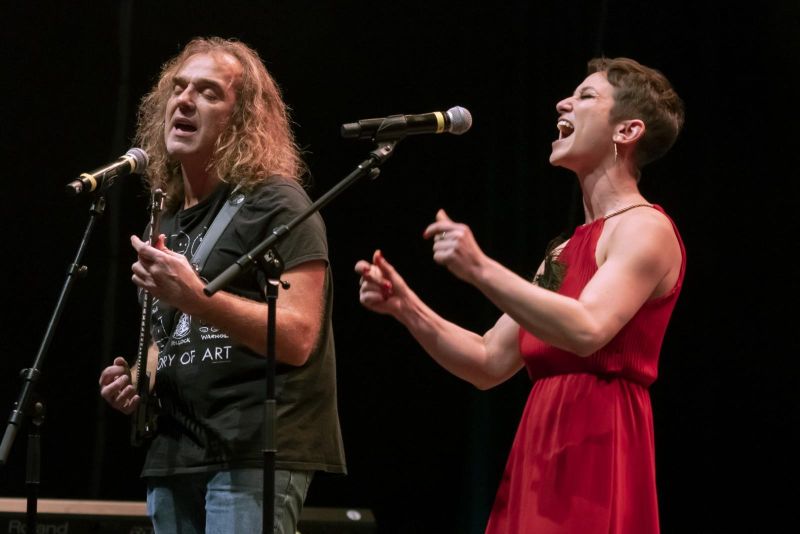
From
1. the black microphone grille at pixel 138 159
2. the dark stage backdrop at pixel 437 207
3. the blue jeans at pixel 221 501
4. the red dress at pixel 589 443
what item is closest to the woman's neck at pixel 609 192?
the red dress at pixel 589 443

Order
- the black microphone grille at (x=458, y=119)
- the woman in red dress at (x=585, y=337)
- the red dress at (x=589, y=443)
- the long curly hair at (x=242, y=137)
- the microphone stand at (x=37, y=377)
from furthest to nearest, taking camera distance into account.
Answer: the long curly hair at (x=242, y=137) → the microphone stand at (x=37, y=377) → the black microphone grille at (x=458, y=119) → the red dress at (x=589, y=443) → the woman in red dress at (x=585, y=337)

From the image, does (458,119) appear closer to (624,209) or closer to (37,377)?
(624,209)

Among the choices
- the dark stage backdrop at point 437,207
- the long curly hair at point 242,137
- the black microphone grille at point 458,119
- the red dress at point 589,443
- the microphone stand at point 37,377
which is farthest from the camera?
the dark stage backdrop at point 437,207

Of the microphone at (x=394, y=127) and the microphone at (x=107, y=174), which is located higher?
the microphone at (x=394, y=127)

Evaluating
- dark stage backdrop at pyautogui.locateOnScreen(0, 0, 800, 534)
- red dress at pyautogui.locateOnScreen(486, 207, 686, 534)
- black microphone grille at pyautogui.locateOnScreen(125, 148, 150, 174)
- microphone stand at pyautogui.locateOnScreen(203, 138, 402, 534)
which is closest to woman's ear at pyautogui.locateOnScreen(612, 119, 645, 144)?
red dress at pyautogui.locateOnScreen(486, 207, 686, 534)

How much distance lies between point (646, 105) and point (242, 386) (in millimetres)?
1136

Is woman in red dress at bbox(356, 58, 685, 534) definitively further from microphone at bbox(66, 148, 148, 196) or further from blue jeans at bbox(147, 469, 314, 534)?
microphone at bbox(66, 148, 148, 196)

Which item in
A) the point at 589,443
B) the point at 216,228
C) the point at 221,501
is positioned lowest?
the point at 221,501

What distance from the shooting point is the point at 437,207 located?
438 centimetres

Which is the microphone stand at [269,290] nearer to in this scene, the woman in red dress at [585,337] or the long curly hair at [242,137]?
the woman in red dress at [585,337]

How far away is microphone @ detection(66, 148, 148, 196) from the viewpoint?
2352 millimetres

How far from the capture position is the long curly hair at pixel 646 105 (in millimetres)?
2447

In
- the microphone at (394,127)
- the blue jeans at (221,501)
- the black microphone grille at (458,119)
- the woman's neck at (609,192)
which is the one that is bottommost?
the blue jeans at (221,501)

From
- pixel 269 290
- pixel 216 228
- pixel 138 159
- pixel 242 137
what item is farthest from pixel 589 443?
pixel 138 159
